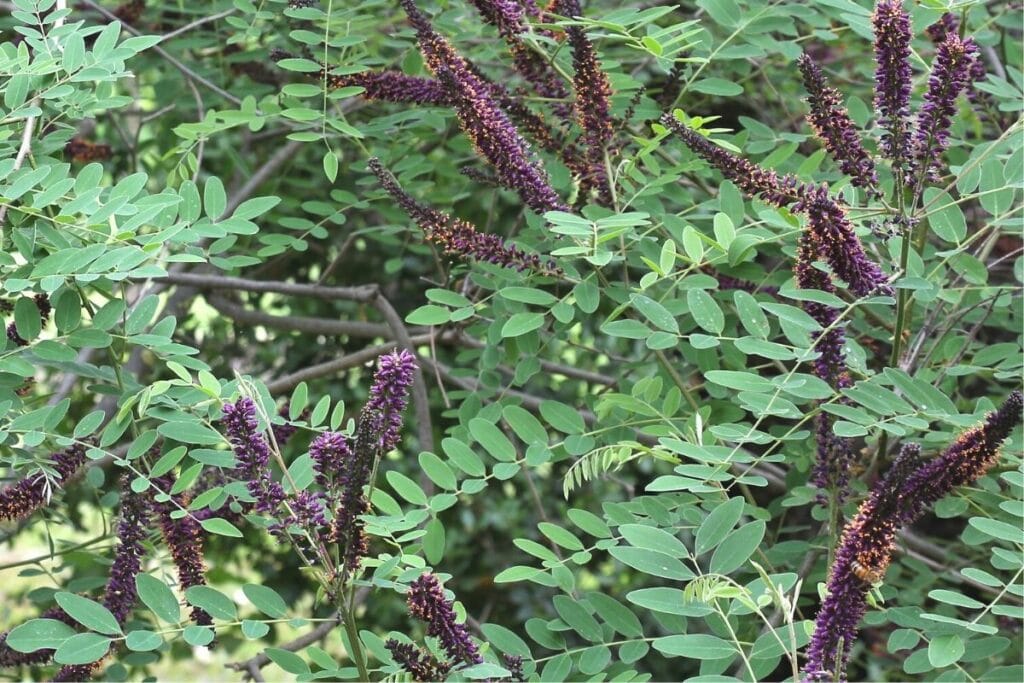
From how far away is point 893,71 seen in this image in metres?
1.48

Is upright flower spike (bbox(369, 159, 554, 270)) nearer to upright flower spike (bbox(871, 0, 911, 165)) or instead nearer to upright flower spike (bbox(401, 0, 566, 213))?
upright flower spike (bbox(401, 0, 566, 213))

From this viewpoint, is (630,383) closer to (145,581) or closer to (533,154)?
(533,154)

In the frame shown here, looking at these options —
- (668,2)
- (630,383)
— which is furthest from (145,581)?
(668,2)

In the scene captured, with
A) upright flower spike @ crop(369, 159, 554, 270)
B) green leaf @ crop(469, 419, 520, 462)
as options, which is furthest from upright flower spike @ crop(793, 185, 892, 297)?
green leaf @ crop(469, 419, 520, 462)

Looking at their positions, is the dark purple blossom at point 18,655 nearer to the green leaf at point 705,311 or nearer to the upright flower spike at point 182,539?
the upright flower spike at point 182,539

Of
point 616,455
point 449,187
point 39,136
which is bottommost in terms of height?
point 449,187

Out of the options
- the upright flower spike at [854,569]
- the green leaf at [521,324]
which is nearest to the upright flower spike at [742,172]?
the green leaf at [521,324]

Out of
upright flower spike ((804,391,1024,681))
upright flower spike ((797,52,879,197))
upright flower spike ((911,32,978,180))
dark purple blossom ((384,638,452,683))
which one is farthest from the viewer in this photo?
upright flower spike ((797,52,879,197))

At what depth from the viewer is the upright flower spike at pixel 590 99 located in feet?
5.60

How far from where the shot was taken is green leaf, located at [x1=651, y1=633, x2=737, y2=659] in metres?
1.41

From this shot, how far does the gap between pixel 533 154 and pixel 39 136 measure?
0.88 m

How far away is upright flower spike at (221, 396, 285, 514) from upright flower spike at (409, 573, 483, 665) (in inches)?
7.8

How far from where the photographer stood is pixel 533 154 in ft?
5.87

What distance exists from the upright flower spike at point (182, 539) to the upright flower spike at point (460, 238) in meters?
0.55
